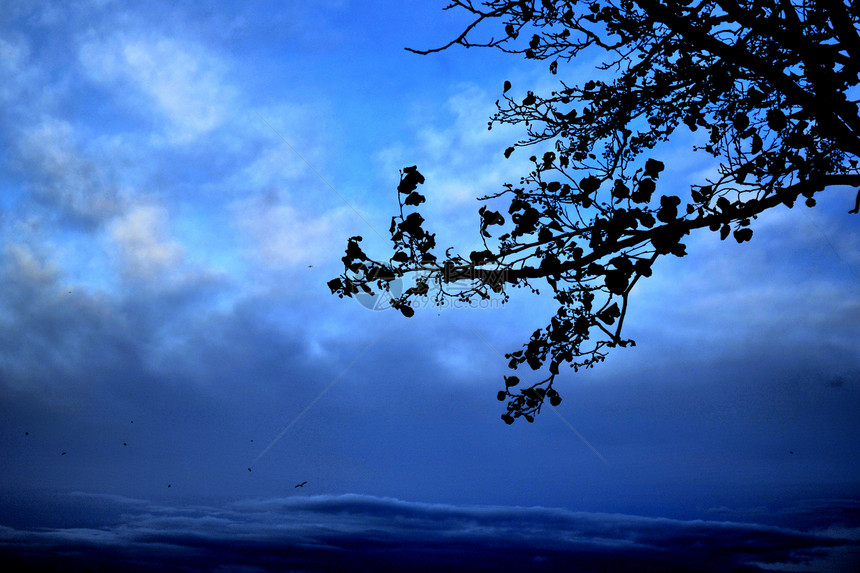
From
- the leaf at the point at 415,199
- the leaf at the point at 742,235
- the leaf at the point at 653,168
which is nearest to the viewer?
the leaf at the point at 653,168

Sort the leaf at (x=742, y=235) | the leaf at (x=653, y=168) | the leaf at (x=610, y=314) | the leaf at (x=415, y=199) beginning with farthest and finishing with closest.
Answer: the leaf at (x=610, y=314) → the leaf at (x=742, y=235) → the leaf at (x=415, y=199) → the leaf at (x=653, y=168)

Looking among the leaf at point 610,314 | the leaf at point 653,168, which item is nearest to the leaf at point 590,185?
the leaf at point 653,168

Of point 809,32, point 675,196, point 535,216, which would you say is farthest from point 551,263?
point 809,32

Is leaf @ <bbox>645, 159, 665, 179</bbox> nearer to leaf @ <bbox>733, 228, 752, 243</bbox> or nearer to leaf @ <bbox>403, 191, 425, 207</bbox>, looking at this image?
leaf @ <bbox>733, 228, 752, 243</bbox>

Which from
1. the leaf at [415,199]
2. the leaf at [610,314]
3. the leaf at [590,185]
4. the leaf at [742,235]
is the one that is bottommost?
the leaf at [610,314]

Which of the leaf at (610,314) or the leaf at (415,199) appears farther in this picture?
the leaf at (610,314)

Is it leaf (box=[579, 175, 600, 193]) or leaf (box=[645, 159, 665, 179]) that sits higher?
leaf (box=[579, 175, 600, 193])

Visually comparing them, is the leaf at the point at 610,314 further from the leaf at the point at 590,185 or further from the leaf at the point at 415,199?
the leaf at the point at 415,199

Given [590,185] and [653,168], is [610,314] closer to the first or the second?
[590,185]

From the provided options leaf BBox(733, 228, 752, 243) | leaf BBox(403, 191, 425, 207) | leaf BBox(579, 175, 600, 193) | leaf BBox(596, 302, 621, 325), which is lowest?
leaf BBox(596, 302, 621, 325)

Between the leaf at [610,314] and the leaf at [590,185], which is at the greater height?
the leaf at [590,185]

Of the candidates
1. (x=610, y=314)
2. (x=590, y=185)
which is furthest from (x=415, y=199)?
(x=610, y=314)

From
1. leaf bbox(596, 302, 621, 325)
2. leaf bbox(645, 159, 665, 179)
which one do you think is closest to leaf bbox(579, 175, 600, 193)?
leaf bbox(645, 159, 665, 179)

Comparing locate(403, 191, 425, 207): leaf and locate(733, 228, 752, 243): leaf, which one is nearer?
locate(403, 191, 425, 207): leaf
